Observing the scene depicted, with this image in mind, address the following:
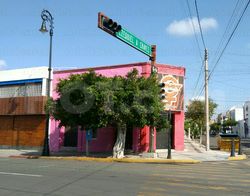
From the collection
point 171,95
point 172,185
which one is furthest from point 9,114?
point 172,185

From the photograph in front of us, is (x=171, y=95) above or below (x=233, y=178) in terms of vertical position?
above

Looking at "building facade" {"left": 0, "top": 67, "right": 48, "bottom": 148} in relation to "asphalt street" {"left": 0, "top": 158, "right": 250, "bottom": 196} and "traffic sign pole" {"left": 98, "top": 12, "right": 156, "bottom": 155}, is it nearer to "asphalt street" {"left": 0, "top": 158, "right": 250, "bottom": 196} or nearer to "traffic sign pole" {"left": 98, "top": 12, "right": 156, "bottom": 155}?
"traffic sign pole" {"left": 98, "top": 12, "right": 156, "bottom": 155}

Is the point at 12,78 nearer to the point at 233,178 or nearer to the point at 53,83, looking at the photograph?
the point at 53,83

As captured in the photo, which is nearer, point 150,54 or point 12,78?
point 150,54

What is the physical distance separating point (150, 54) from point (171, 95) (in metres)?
5.20

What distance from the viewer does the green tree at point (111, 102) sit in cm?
2209

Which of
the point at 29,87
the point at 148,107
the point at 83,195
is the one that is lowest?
the point at 83,195

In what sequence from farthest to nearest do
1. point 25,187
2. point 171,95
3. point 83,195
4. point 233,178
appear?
point 171,95
point 233,178
point 25,187
point 83,195

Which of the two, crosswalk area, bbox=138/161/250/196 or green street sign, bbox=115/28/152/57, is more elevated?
green street sign, bbox=115/28/152/57

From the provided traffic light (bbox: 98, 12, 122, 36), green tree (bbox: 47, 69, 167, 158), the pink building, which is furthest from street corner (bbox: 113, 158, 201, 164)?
traffic light (bbox: 98, 12, 122, 36)

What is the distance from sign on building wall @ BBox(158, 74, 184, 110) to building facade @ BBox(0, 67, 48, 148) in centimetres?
960

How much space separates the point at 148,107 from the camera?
22469mm

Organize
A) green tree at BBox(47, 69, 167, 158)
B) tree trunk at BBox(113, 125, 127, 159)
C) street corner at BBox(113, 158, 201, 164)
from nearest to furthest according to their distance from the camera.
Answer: street corner at BBox(113, 158, 201, 164) < green tree at BBox(47, 69, 167, 158) < tree trunk at BBox(113, 125, 127, 159)

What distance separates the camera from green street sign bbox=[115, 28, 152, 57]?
20.1 meters
